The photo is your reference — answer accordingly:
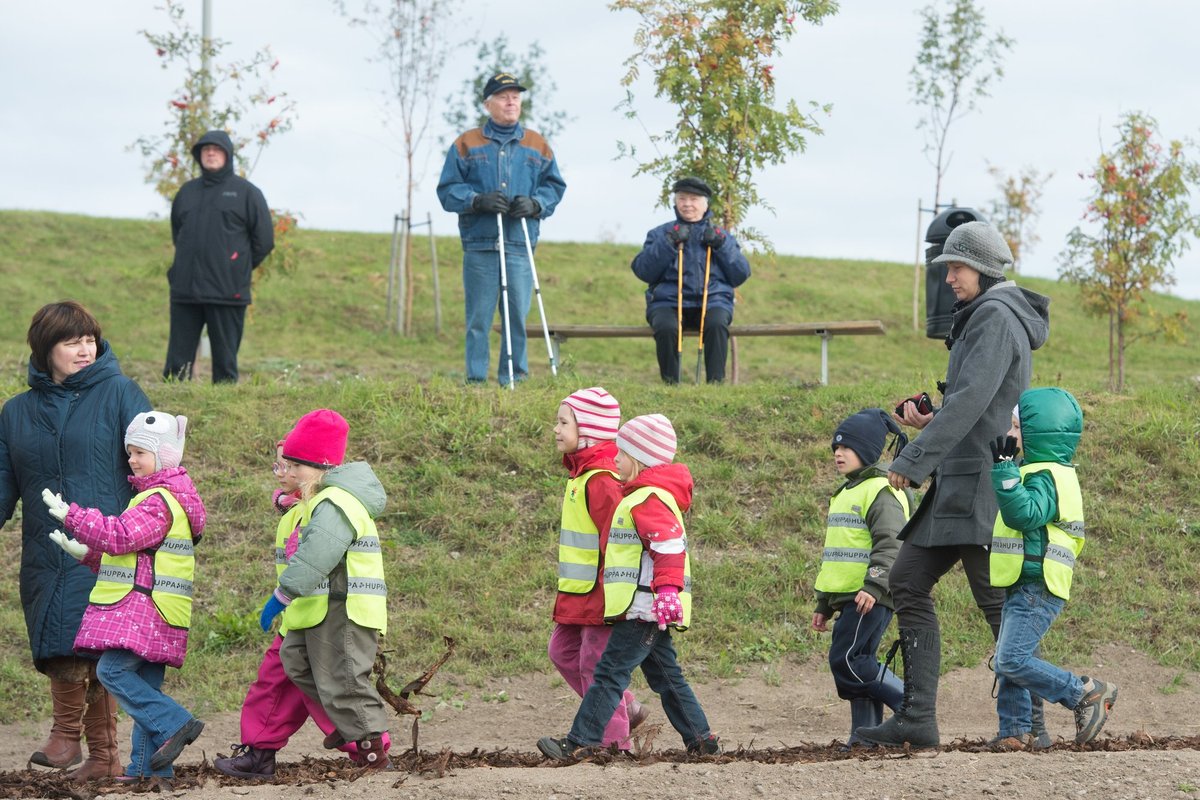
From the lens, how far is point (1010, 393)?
18.7ft

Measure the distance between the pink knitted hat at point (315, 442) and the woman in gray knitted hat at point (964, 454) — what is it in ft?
7.27

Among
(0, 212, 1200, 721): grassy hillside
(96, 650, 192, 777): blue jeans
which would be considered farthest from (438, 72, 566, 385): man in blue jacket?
(96, 650, 192, 777): blue jeans

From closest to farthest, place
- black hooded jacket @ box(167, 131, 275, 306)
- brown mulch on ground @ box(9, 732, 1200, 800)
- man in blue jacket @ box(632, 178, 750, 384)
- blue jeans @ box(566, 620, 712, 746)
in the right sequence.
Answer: brown mulch on ground @ box(9, 732, 1200, 800), blue jeans @ box(566, 620, 712, 746), black hooded jacket @ box(167, 131, 275, 306), man in blue jacket @ box(632, 178, 750, 384)

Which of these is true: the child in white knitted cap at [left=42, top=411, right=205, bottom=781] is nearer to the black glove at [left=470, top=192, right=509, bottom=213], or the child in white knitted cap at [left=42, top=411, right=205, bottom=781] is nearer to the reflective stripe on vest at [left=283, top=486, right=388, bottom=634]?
the reflective stripe on vest at [left=283, top=486, right=388, bottom=634]

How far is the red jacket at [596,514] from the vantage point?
5.83 meters

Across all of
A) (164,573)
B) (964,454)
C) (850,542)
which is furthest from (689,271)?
(164,573)

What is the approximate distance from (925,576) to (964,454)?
0.53 metres

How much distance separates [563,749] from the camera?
220 inches

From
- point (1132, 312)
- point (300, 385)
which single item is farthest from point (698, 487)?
point (1132, 312)

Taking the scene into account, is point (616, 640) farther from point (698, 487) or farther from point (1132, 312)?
point (1132, 312)

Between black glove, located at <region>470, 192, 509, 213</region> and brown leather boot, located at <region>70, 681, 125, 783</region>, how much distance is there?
5.59m

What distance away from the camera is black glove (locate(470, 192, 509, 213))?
10828 millimetres

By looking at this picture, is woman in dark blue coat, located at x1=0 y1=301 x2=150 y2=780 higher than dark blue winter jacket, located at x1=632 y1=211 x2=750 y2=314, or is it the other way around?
Result: dark blue winter jacket, located at x1=632 y1=211 x2=750 y2=314

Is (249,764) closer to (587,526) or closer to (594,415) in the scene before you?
(587,526)
